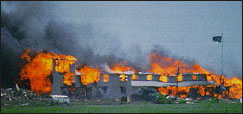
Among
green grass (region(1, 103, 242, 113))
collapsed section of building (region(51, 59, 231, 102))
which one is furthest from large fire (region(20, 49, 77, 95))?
green grass (region(1, 103, 242, 113))

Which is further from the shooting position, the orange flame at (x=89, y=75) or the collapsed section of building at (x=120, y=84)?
the orange flame at (x=89, y=75)

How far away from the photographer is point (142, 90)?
146 feet

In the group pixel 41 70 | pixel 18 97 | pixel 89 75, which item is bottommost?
pixel 18 97

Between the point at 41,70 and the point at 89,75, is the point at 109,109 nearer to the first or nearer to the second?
the point at 41,70

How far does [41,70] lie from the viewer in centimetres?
4088

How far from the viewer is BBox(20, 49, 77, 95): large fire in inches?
1597

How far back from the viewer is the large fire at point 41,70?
133 ft

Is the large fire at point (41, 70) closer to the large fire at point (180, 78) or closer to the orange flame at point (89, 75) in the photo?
the orange flame at point (89, 75)

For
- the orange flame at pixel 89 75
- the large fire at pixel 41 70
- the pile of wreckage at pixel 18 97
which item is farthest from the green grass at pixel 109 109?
the orange flame at pixel 89 75

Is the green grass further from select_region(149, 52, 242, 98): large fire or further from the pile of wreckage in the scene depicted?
select_region(149, 52, 242, 98): large fire

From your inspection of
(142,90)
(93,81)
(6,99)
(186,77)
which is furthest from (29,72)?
(186,77)

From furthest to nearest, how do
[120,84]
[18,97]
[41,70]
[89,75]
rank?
[120,84] < [89,75] < [41,70] < [18,97]

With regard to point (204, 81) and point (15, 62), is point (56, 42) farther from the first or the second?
point (204, 81)

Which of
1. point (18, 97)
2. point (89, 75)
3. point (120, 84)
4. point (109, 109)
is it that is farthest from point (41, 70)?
point (109, 109)
